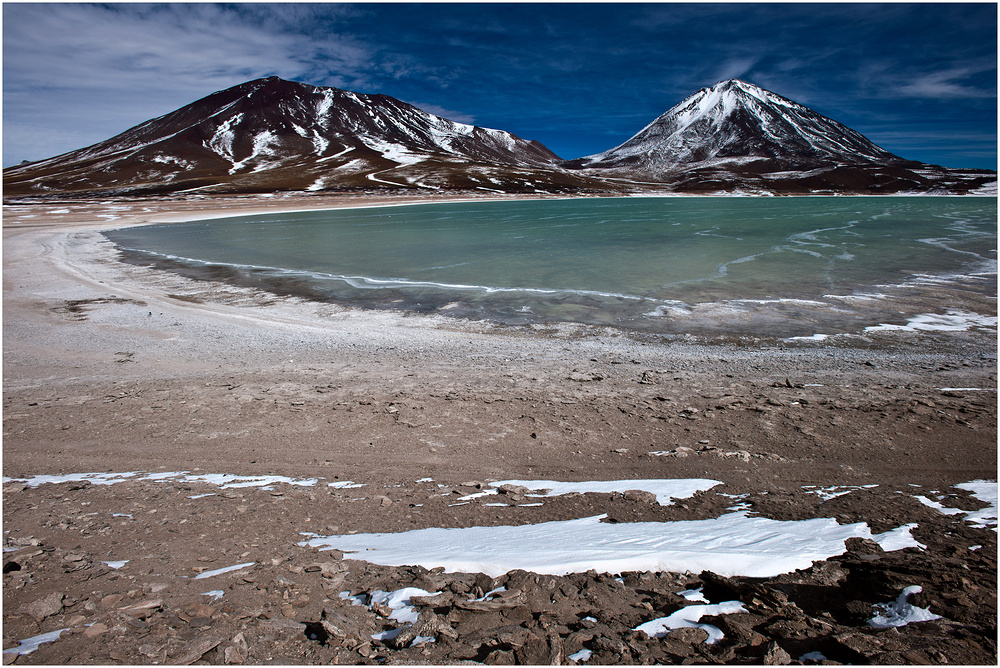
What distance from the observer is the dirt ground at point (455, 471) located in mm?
2861

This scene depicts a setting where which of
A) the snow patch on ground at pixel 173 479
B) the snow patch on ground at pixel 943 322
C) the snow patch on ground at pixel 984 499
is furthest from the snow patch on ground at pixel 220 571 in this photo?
the snow patch on ground at pixel 943 322

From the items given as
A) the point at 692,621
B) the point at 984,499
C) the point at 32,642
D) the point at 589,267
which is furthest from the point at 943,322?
the point at 32,642

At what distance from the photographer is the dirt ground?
113 inches

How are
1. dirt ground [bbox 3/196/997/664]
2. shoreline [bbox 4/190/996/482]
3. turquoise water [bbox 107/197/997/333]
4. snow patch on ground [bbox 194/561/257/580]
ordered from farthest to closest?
1. turquoise water [bbox 107/197/997/333]
2. shoreline [bbox 4/190/996/482]
3. snow patch on ground [bbox 194/561/257/580]
4. dirt ground [bbox 3/196/997/664]

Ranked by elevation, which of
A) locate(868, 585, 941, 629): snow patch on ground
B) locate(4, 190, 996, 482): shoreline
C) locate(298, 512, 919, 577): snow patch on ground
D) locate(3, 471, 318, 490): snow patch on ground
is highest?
locate(4, 190, 996, 482): shoreline

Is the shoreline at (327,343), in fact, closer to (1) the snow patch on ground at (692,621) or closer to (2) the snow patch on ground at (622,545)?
(2) the snow patch on ground at (622,545)

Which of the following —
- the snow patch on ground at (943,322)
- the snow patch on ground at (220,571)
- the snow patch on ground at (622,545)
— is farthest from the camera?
the snow patch on ground at (943,322)

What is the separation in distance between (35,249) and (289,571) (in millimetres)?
33902

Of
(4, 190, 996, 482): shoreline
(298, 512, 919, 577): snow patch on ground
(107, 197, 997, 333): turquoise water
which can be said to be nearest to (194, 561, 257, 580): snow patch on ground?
(298, 512, 919, 577): snow patch on ground

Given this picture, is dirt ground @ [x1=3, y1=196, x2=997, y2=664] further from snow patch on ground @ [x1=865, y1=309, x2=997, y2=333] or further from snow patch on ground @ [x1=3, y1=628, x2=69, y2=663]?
snow patch on ground @ [x1=865, y1=309, x2=997, y2=333]

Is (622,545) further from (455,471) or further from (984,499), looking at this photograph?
(984,499)

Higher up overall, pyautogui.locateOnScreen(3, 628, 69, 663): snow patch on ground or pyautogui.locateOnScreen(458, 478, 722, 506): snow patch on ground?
pyautogui.locateOnScreen(3, 628, 69, 663): snow patch on ground

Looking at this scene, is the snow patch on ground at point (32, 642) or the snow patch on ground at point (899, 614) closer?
the snow patch on ground at point (32, 642)

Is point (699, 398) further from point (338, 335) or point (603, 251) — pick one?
point (603, 251)
